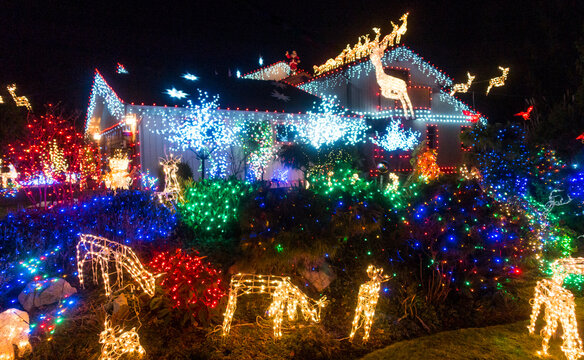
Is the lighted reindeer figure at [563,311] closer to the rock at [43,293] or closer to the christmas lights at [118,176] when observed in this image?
the rock at [43,293]

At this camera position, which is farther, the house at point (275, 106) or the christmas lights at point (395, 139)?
the christmas lights at point (395, 139)

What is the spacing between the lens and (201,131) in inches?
562

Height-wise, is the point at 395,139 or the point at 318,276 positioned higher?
the point at 395,139

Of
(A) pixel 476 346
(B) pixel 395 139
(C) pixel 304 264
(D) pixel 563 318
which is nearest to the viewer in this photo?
(D) pixel 563 318

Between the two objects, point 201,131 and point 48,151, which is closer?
point 48,151

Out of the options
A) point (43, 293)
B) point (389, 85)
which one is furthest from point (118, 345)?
point (389, 85)

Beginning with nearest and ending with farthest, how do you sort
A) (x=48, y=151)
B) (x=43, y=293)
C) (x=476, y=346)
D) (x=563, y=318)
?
(x=563, y=318) < (x=476, y=346) < (x=43, y=293) < (x=48, y=151)

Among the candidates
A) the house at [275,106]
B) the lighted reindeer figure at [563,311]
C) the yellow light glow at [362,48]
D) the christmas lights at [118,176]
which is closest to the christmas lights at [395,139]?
the house at [275,106]

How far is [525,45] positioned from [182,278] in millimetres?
33088

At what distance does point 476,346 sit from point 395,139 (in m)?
15.8

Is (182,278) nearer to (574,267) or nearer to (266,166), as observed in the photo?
(574,267)

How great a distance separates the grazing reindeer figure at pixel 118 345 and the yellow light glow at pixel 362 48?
17718mm

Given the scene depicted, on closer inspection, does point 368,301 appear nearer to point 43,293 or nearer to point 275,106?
point 43,293

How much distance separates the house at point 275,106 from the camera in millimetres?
14359
